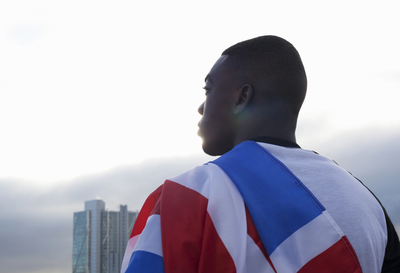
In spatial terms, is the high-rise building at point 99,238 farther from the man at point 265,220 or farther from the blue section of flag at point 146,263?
the blue section of flag at point 146,263

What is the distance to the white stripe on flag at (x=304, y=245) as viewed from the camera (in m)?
1.34

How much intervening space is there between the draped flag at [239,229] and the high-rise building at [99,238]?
4043 centimetres

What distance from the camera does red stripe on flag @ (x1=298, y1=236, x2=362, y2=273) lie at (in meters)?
1.35

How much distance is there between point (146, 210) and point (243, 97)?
0.88 meters

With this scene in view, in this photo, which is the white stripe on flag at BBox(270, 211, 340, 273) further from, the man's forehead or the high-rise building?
the high-rise building

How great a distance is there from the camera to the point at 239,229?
137 centimetres

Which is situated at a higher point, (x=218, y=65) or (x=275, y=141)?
(x=218, y=65)

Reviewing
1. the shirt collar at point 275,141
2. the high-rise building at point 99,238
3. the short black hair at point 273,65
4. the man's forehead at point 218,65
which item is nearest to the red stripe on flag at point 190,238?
the shirt collar at point 275,141

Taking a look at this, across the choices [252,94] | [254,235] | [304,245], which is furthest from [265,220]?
[252,94]

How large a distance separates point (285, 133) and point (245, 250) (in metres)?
0.80

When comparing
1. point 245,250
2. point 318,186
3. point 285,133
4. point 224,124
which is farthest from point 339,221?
point 224,124

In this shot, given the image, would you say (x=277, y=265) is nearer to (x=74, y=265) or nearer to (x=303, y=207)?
(x=303, y=207)

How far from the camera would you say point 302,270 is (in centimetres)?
133

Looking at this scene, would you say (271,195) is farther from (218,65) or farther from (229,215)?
(218,65)
